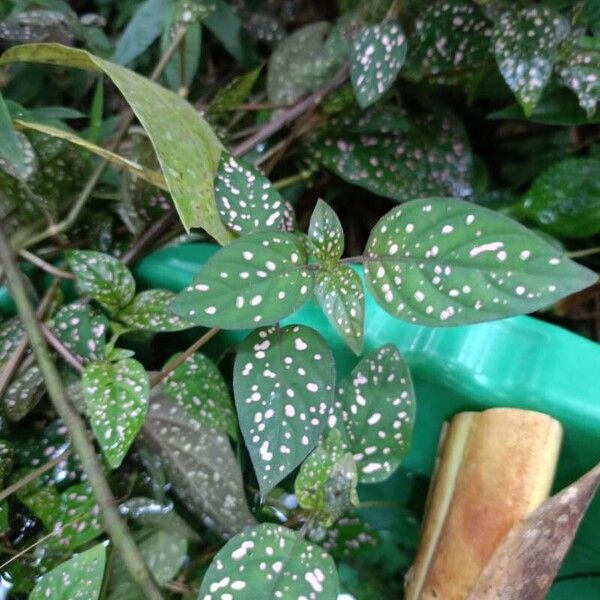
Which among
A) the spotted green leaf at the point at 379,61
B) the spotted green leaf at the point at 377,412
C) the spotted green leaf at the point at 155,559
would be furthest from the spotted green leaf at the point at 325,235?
the spotted green leaf at the point at 155,559

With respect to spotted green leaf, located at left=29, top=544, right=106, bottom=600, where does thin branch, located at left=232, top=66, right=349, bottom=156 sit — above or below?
above

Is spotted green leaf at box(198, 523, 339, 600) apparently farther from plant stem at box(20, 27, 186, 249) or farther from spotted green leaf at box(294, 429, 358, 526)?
plant stem at box(20, 27, 186, 249)

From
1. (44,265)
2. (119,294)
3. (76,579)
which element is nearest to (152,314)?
(119,294)

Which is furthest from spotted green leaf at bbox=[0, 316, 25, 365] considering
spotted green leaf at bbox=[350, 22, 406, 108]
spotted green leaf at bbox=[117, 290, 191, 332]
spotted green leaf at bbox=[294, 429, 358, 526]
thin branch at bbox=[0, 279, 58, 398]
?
spotted green leaf at bbox=[350, 22, 406, 108]

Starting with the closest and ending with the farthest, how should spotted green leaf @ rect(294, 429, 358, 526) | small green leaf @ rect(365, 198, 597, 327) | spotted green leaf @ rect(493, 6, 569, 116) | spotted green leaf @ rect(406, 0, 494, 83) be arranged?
small green leaf @ rect(365, 198, 597, 327)
spotted green leaf @ rect(294, 429, 358, 526)
spotted green leaf @ rect(493, 6, 569, 116)
spotted green leaf @ rect(406, 0, 494, 83)

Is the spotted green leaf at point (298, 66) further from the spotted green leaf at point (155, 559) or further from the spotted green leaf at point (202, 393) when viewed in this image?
the spotted green leaf at point (155, 559)
